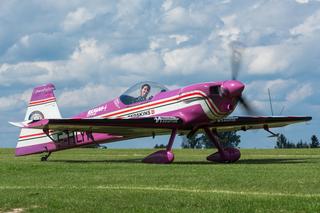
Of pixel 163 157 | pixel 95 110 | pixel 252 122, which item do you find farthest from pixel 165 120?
pixel 95 110

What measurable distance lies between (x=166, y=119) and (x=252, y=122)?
552 cm

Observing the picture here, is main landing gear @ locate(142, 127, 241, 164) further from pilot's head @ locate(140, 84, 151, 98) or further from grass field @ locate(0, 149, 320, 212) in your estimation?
grass field @ locate(0, 149, 320, 212)

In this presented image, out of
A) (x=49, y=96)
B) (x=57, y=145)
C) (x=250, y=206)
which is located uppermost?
(x=49, y=96)

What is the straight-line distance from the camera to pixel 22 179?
19375 mm

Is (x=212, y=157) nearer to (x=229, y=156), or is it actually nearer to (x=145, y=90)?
(x=229, y=156)

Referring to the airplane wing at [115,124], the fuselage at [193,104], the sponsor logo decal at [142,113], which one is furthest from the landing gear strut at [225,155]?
the sponsor logo decal at [142,113]

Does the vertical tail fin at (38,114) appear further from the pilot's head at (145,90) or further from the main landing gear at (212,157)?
the main landing gear at (212,157)

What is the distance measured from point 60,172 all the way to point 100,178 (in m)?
3.42

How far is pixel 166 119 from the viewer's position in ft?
89.5

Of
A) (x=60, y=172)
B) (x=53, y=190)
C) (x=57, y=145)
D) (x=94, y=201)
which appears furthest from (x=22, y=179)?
(x=57, y=145)

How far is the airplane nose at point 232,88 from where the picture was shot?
25.6m

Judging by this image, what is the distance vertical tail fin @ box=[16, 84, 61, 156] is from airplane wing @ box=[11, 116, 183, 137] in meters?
6.51

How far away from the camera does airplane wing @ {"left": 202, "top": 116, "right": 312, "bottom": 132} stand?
29.9 m

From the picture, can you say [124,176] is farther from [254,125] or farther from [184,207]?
[254,125]
